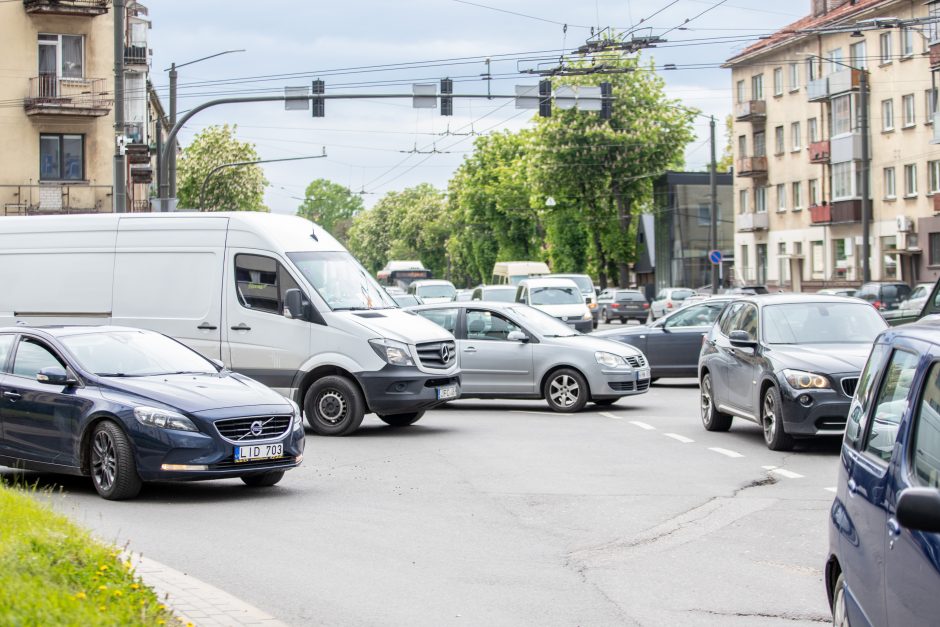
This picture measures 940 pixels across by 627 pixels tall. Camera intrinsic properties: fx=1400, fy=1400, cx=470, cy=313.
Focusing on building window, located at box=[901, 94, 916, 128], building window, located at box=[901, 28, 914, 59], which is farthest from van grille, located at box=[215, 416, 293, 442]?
building window, located at box=[901, 28, 914, 59]

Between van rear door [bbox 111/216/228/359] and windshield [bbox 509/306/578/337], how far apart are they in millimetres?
4995

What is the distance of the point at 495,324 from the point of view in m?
20.7

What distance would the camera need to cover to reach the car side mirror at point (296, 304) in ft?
55.5

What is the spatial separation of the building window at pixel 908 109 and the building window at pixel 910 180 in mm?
1737

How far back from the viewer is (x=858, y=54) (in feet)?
206

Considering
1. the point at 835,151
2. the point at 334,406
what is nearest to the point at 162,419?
the point at 334,406

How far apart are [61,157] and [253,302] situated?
35.1 meters

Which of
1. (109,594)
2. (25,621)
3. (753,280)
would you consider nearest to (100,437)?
(109,594)

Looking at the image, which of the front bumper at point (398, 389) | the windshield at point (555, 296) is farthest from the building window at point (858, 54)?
the front bumper at point (398, 389)

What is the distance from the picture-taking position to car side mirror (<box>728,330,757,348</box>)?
15250 millimetres

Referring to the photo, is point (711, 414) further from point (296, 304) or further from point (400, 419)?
point (296, 304)

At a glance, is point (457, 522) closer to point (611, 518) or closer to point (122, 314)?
point (611, 518)

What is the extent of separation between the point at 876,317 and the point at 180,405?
8.08 m

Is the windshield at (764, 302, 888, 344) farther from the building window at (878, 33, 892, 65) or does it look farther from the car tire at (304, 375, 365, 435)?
the building window at (878, 33, 892, 65)
